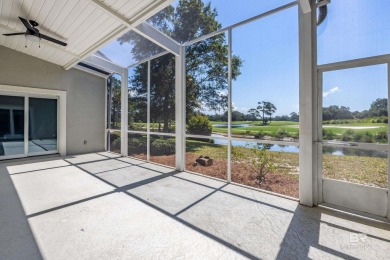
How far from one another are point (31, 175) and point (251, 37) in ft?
19.2

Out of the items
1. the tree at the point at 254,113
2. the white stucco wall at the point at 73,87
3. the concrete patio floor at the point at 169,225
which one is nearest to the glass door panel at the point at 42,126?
the white stucco wall at the point at 73,87

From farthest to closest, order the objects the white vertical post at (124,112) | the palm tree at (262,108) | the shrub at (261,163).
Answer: the white vertical post at (124,112)
the shrub at (261,163)
the palm tree at (262,108)

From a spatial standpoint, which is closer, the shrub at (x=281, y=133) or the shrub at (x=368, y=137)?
the shrub at (x=368, y=137)

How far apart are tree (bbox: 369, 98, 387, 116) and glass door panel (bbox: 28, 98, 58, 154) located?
8.60 metres

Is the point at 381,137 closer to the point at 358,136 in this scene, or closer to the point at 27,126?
the point at 358,136

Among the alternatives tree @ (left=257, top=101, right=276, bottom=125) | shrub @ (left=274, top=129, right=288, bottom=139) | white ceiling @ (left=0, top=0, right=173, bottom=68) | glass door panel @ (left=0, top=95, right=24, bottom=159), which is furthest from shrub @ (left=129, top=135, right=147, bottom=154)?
shrub @ (left=274, top=129, right=288, bottom=139)

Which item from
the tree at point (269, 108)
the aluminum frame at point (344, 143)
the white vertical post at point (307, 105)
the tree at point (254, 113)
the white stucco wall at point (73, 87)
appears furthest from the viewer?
the white stucco wall at point (73, 87)

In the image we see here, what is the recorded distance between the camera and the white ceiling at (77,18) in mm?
3559

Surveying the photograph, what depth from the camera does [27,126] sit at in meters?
6.36

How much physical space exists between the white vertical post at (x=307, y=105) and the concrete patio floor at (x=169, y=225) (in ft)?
1.18

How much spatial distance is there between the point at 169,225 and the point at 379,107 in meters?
3.17

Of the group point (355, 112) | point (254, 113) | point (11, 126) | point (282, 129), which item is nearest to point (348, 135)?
point (355, 112)

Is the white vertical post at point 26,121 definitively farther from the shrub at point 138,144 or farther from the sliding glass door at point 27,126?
the shrub at point 138,144

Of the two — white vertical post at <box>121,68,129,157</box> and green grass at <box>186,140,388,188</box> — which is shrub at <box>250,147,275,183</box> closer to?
green grass at <box>186,140,388,188</box>
